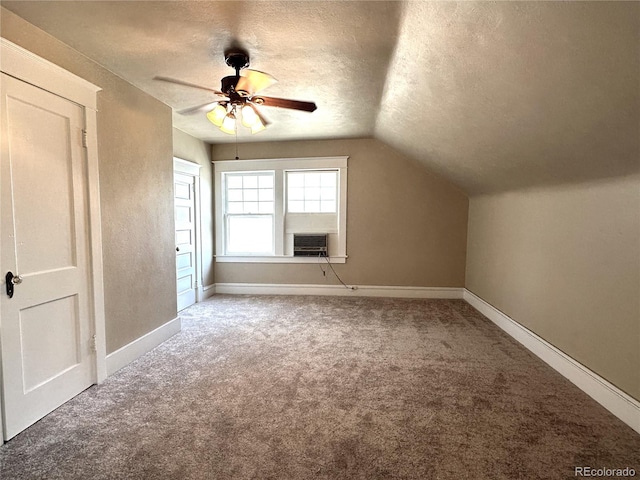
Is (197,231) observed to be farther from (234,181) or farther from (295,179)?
(295,179)

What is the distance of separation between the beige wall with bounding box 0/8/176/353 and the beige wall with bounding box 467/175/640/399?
3678 millimetres

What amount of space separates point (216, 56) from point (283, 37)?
58 centimetres

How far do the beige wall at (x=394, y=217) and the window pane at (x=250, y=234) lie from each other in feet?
3.49

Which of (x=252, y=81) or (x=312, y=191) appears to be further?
(x=312, y=191)

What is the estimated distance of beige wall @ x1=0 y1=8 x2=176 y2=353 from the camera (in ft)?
7.90

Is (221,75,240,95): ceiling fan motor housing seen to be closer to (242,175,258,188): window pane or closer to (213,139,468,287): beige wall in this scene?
(213,139,468,287): beige wall

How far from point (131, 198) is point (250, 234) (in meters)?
2.50

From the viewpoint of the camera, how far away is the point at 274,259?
5.04 meters

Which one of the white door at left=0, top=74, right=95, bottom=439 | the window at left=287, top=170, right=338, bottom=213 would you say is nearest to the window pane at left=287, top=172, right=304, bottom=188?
the window at left=287, top=170, right=338, bottom=213

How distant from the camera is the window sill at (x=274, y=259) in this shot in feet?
16.1

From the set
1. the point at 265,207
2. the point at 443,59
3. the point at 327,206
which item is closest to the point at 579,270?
the point at 443,59

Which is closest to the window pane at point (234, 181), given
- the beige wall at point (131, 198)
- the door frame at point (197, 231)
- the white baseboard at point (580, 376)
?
the door frame at point (197, 231)

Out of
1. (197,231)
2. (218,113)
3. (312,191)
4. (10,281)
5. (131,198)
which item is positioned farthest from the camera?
(312,191)

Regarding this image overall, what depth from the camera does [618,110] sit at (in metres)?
1.53
